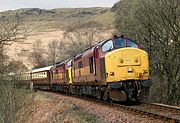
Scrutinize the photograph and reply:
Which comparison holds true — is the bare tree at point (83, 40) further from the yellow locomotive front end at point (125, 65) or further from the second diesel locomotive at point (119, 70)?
the yellow locomotive front end at point (125, 65)

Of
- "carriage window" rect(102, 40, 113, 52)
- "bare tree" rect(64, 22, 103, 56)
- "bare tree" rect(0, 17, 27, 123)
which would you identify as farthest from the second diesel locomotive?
"bare tree" rect(64, 22, 103, 56)

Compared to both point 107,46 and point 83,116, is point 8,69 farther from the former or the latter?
point 107,46

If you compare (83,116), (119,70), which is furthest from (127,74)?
(83,116)

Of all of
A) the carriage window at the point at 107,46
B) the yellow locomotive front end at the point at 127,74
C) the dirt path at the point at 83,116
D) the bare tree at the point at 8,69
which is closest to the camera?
the dirt path at the point at 83,116

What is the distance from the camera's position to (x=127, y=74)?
2303 cm

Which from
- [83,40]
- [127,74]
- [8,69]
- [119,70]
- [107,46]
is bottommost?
[127,74]

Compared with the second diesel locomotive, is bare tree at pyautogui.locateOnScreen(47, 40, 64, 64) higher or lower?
higher

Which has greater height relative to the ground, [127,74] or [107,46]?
[107,46]

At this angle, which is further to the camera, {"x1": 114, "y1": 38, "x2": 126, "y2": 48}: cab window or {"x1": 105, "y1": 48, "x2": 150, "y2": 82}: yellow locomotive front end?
{"x1": 114, "y1": 38, "x2": 126, "y2": 48}: cab window

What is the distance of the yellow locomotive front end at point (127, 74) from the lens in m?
22.9

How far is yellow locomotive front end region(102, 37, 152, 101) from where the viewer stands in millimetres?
22922

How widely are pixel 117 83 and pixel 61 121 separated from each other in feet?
14.7

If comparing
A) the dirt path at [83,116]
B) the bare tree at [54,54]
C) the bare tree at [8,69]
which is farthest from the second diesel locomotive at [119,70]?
the bare tree at [54,54]

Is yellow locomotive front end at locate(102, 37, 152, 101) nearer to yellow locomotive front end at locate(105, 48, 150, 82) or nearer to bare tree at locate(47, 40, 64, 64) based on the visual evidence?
yellow locomotive front end at locate(105, 48, 150, 82)
